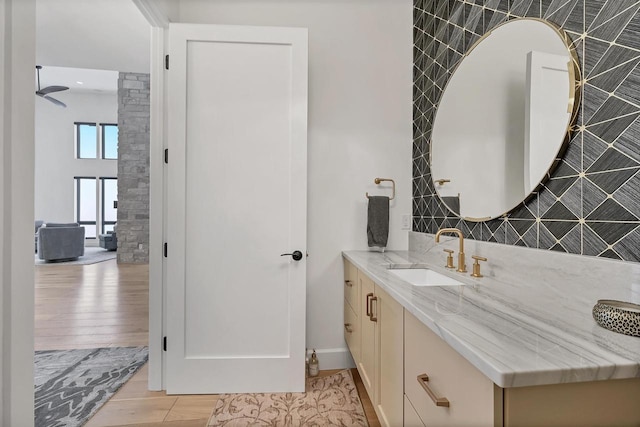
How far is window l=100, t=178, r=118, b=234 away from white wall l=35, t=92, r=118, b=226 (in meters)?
0.53

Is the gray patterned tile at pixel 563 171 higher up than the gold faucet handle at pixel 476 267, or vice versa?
the gray patterned tile at pixel 563 171

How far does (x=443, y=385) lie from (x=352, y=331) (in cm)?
118

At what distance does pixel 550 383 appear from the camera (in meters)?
0.62

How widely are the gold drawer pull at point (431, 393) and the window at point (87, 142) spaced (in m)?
10.5

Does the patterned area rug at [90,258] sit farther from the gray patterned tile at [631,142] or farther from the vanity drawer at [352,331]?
the gray patterned tile at [631,142]

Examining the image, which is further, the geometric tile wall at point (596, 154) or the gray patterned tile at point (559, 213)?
the gray patterned tile at point (559, 213)

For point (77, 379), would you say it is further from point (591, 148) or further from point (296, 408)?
point (591, 148)

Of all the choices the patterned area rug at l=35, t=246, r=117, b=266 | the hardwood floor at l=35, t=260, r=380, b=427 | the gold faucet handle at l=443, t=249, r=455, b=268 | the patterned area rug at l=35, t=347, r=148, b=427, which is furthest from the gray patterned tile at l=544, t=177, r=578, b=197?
the patterned area rug at l=35, t=246, r=117, b=266

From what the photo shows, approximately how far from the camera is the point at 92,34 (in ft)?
12.2

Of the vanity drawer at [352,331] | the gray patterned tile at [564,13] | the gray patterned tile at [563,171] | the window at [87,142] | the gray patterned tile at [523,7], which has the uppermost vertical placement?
the window at [87,142]

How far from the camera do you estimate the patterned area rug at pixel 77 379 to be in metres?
1.72

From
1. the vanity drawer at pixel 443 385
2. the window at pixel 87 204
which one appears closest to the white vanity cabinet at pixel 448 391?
the vanity drawer at pixel 443 385

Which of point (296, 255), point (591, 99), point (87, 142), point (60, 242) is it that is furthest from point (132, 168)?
point (591, 99)

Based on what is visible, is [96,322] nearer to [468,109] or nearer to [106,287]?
[106,287]
